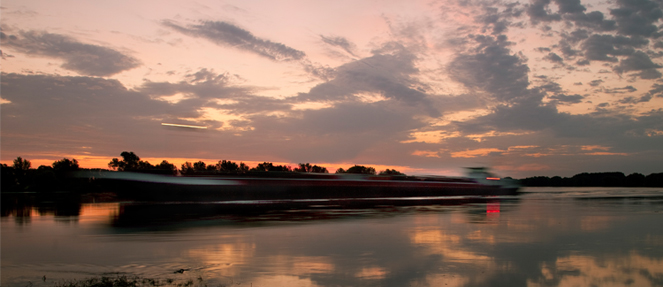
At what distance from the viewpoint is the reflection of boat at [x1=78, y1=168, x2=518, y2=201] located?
26469mm

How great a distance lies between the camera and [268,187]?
32.1 meters

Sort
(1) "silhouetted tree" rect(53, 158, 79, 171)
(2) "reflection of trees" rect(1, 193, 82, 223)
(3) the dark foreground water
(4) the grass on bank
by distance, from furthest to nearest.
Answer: (1) "silhouetted tree" rect(53, 158, 79, 171)
(2) "reflection of trees" rect(1, 193, 82, 223)
(3) the dark foreground water
(4) the grass on bank

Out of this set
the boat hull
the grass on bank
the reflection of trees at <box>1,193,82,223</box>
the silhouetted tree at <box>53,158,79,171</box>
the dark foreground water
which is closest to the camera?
the grass on bank

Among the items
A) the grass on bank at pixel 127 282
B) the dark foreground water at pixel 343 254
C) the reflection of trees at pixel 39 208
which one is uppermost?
the grass on bank at pixel 127 282

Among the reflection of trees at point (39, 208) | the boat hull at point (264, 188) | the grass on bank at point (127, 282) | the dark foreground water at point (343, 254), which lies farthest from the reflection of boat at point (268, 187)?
the grass on bank at point (127, 282)

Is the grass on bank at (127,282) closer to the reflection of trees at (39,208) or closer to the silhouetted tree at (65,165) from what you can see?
the reflection of trees at (39,208)

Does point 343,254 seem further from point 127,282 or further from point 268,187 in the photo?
point 268,187

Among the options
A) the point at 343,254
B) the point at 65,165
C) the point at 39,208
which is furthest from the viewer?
the point at 65,165

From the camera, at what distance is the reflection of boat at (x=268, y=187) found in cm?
2647

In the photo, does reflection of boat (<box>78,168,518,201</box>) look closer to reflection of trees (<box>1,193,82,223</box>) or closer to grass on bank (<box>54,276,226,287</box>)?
reflection of trees (<box>1,193,82,223</box>)

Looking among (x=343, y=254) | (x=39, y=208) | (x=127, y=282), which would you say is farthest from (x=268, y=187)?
(x=127, y=282)

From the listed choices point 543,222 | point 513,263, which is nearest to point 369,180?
point 543,222

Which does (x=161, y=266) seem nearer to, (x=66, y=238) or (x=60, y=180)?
(x=66, y=238)

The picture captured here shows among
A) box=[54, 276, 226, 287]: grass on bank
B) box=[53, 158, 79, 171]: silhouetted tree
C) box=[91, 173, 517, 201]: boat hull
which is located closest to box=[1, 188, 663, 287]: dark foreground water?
box=[54, 276, 226, 287]: grass on bank
